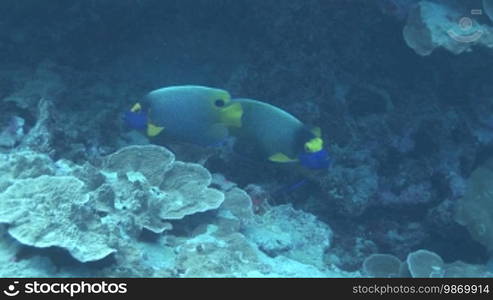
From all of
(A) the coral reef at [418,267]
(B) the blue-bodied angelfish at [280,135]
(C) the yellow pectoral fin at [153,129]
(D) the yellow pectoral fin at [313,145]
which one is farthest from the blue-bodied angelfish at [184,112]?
(A) the coral reef at [418,267]

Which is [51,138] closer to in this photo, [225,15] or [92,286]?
[92,286]

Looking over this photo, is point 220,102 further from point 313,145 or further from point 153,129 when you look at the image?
point 313,145

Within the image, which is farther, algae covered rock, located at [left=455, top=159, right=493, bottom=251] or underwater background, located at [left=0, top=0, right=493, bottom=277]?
algae covered rock, located at [left=455, top=159, right=493, bottom=251]

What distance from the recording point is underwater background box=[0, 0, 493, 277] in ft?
11.0

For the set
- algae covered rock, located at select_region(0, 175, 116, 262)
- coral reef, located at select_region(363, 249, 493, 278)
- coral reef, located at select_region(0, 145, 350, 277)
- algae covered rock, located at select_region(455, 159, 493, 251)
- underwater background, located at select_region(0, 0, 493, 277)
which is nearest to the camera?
algae covered rock, located at select_region(0, 175, 116, 262)

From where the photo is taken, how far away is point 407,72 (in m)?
5.21

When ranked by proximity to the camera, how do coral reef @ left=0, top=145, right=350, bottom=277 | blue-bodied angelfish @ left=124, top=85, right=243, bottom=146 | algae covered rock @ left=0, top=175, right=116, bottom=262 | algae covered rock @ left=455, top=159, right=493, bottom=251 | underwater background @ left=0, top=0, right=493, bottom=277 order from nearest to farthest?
1. algae covered rock @ left=0, top=175, right=116, bottom=262
2. coral reef @ left=0, top=145, right=350, bottom=277
3. underwater background @ left=0, top=0, right=493, bottom=277
4. blue-bodied angelfish @ left=124, top=85, right=243, bottom=146
5. algae covered rock @ left=455, top=159, right=493, bottom=251

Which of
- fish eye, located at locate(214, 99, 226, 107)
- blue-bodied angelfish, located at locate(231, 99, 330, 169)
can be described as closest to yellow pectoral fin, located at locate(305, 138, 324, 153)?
blue-bodied angelfish, located at locate(231, 99, 330, 169)

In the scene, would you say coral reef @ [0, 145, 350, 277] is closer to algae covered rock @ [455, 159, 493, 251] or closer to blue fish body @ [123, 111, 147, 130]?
blue fish body @ [123, 111, 147, 130]

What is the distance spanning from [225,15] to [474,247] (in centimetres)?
394

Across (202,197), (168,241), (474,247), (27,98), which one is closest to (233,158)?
(202,197)

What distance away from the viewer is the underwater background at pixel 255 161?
11.0 ft

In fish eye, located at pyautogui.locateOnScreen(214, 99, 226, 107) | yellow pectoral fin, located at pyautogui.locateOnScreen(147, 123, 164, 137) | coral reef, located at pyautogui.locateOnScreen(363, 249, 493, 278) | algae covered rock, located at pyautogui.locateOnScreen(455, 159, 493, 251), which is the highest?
fish eye, located at pyautogui.locateOnScreen(214, 99, 226, 107)

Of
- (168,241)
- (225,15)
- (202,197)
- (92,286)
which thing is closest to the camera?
(92,286)
